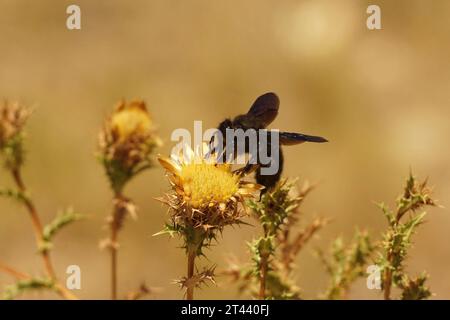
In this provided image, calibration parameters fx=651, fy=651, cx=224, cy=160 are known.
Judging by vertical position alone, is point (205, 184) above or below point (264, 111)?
below

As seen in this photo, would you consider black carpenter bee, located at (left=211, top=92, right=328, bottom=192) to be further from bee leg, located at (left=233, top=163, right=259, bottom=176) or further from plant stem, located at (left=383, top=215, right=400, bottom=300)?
plant stem, located at (left=383, top=215, right=400, bottom=300)

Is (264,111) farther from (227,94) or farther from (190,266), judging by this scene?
(227,94)

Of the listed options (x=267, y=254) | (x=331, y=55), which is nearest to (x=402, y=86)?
(x=331, y=55)

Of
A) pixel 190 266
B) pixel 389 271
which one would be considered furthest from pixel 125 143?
pixel 389 271

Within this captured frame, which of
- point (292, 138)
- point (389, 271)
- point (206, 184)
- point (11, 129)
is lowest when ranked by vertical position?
point (389, 271)

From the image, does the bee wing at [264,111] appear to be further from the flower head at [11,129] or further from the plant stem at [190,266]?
Result: the flower head at [11,129]

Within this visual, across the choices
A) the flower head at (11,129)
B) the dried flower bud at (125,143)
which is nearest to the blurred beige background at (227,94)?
the dried flower bud at (125,143)
